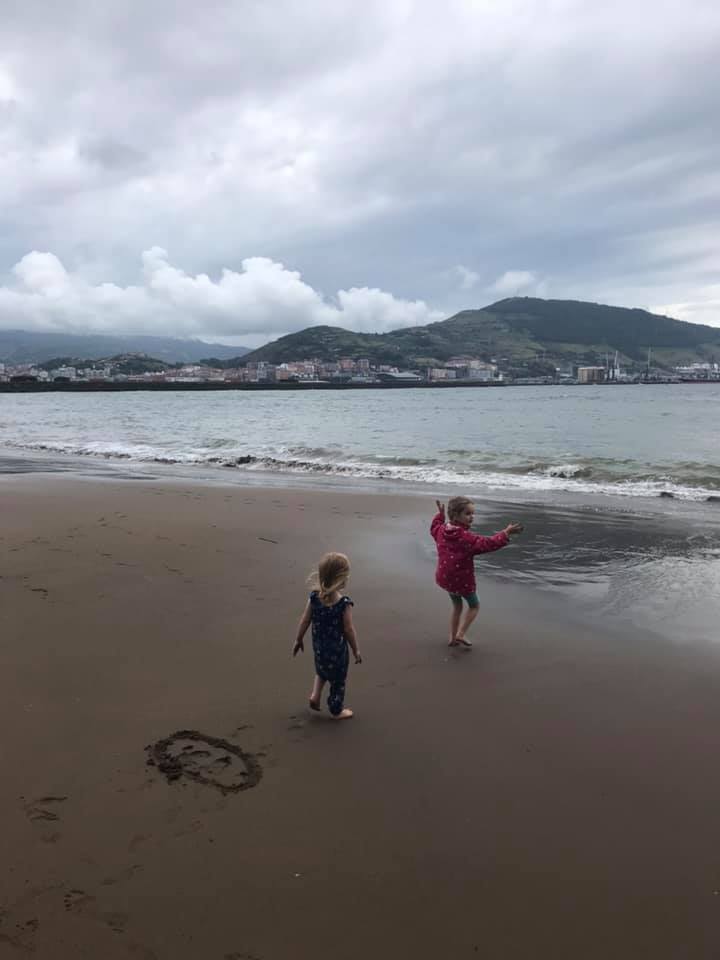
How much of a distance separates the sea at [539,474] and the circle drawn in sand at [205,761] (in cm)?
406

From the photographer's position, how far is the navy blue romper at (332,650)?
4195 mm

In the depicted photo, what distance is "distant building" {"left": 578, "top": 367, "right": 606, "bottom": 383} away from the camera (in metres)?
190

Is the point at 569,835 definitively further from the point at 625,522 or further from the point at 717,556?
the point at 625,522

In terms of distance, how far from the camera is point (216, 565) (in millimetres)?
7789

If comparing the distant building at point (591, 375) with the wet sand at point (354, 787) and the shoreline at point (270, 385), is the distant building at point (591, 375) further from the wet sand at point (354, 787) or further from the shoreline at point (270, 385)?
the wet sand at point (354, 787)

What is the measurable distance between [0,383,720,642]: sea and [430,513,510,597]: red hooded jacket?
1.69 m

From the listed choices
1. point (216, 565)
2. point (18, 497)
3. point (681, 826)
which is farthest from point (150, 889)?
point (18, 497)

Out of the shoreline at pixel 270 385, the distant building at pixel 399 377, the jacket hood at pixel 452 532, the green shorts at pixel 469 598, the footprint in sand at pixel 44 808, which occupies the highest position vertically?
the distant building at pixel 399 377

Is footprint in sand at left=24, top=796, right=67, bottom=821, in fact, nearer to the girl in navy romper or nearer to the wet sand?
the wet sand

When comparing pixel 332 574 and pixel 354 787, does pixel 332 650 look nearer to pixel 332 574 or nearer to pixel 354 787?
pixel 332 574

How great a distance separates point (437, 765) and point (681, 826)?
127 centimetres

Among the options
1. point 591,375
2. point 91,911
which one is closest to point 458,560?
point 91,911

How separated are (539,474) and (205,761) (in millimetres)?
16077

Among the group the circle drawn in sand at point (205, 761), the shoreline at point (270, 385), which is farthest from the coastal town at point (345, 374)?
the circle drawn in sand at point (205, 761)
